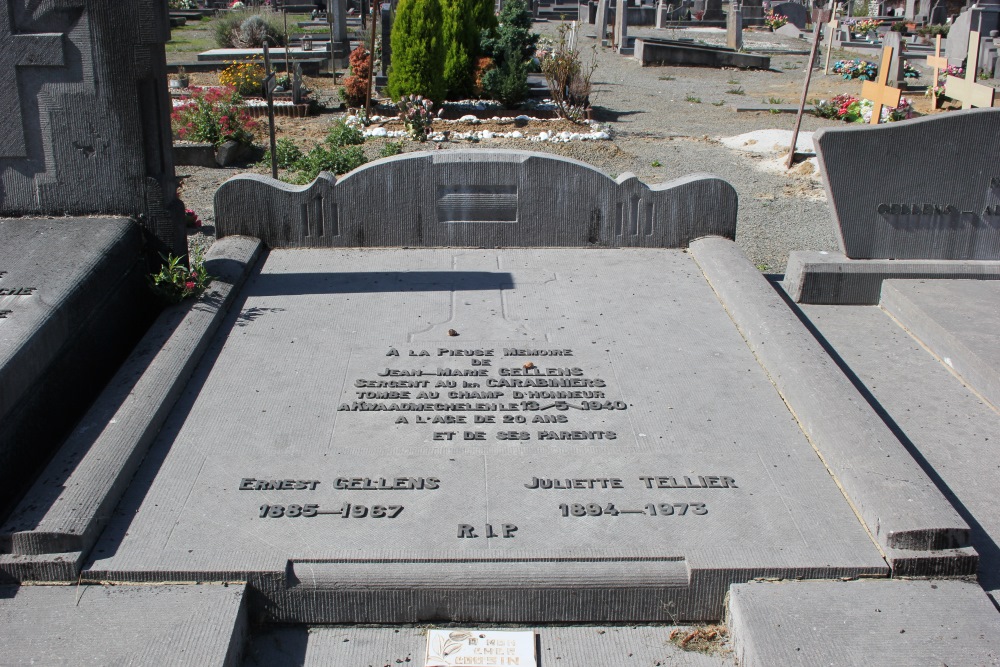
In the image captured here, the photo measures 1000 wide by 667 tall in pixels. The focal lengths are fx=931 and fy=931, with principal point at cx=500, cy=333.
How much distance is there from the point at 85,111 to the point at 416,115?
8750 millimetres

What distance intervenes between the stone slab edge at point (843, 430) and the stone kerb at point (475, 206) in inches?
32.8

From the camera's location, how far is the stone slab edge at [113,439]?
3.47 metres

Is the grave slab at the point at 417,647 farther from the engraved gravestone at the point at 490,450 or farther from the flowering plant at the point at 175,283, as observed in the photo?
the flowering plant at the point at 175,283

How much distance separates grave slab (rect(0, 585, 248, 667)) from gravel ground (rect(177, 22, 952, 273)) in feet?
19.5

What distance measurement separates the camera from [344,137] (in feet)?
43.1

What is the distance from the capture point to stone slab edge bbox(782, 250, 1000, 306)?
6516mm

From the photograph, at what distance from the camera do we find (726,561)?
351 cm

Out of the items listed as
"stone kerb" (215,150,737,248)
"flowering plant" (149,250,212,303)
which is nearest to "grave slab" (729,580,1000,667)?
"flowering plant" (149,250,212,303)

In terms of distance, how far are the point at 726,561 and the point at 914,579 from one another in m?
0.73

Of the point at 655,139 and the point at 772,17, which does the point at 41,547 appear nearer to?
the point at 655,139

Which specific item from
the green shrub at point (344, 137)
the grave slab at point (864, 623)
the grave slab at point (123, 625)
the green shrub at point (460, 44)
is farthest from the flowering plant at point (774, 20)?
the grave slab at point (123, 625)

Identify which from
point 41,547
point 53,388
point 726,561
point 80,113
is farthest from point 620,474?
point 80,113

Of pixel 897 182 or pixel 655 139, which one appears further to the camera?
pixel 655 139

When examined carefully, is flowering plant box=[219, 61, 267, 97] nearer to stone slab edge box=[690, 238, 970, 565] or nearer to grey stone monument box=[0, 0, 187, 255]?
grey stone monument box=[0, 0, 187, 255]
